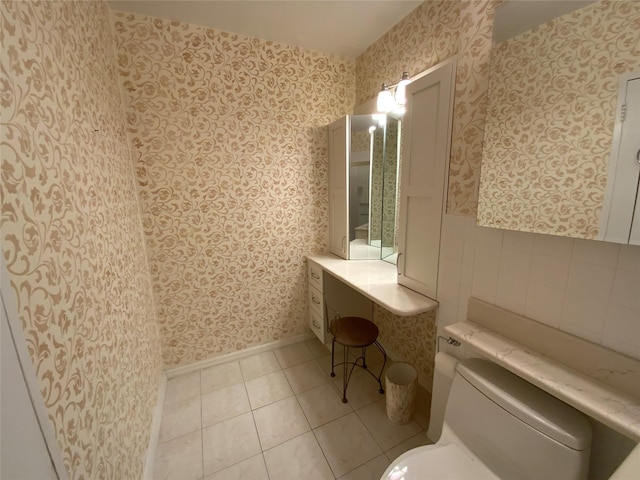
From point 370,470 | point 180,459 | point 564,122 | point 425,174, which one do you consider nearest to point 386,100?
point 425,174

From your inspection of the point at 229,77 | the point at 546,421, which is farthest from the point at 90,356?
the point at 229,77

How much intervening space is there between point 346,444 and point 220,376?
109 centimetres

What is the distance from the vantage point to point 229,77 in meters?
1.76

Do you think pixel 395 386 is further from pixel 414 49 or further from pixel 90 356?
pixel 414 49

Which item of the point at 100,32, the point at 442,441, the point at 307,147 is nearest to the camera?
the point at 442,441

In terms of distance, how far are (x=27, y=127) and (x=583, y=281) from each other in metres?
1.70

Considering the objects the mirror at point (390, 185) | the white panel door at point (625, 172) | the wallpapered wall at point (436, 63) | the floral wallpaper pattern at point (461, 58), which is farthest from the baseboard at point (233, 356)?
the white panel door at point (625, 172)

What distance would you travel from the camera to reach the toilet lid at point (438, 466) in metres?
0.89

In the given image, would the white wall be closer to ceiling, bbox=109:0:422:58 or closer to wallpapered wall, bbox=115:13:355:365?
wallpapered wall, bbox=115:13:355:365

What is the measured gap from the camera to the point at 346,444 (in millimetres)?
1390

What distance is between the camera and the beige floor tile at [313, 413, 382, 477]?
1.30m

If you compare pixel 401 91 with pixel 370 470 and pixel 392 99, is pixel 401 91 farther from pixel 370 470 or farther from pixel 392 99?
pixel 370 470

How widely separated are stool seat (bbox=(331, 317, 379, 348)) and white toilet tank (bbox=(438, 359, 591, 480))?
0.60 metres

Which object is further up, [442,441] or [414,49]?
[414,49]
